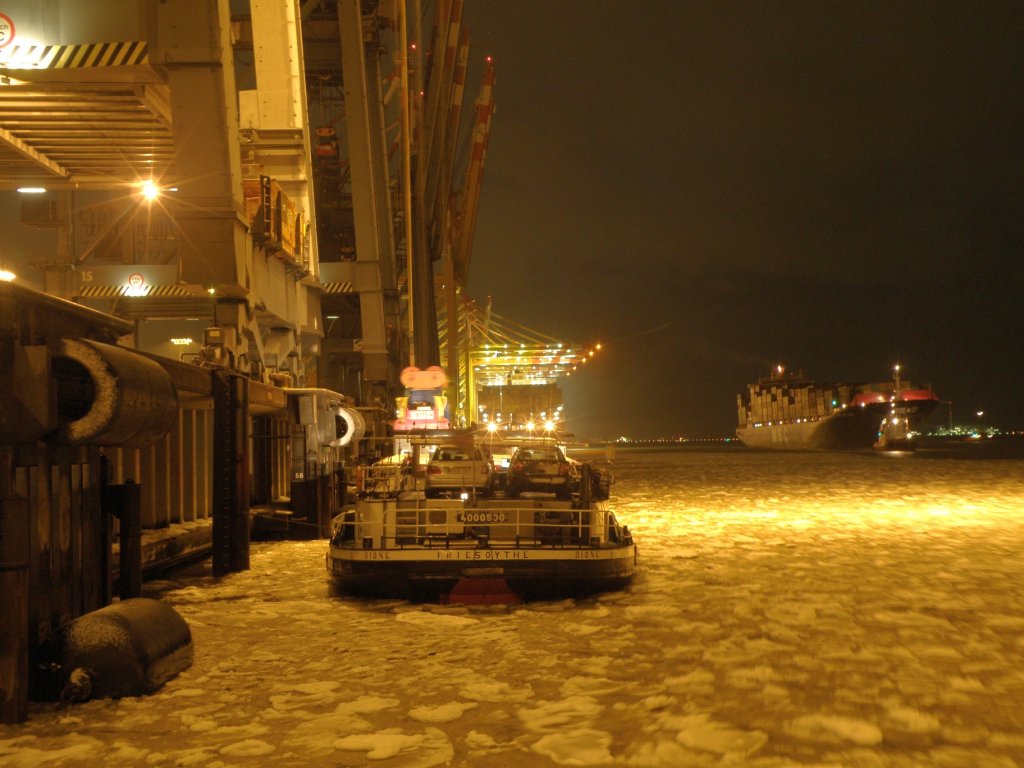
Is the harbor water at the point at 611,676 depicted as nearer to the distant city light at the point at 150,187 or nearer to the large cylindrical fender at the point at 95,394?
the large cylindrical fender at the point at 95,394

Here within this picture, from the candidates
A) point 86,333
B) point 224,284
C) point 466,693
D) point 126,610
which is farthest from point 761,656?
point 224,284

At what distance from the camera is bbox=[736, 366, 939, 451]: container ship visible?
265ft

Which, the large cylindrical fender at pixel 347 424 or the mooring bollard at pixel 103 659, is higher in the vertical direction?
the large cylindrical fender at pixel 347 424

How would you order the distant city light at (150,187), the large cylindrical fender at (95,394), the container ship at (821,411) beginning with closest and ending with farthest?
1. the large cylindrical fender at (95,394)
2. the distant city light at (150,187)
3. the container ship at (821,411)

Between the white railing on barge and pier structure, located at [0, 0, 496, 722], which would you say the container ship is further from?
the white railing on barge

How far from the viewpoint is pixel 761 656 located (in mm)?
7266

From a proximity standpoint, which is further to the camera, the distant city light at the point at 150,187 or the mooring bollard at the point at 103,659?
the distant city light at the point at 150,187

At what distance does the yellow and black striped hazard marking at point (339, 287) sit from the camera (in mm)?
29609

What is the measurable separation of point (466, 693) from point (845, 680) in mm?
2564

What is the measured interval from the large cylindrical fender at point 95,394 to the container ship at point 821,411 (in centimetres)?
8000

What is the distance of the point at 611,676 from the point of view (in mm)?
6754

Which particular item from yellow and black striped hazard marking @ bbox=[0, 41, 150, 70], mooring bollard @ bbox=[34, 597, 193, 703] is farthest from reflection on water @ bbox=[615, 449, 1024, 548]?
yellow and black striped hazard marking @ bbox=[0, 41, 150, 70]

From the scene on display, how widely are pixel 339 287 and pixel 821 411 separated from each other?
73.7 metres

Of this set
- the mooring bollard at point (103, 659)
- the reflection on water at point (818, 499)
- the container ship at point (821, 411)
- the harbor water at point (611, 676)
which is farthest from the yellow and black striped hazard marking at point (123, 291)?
the container ship at point (821, 411)
